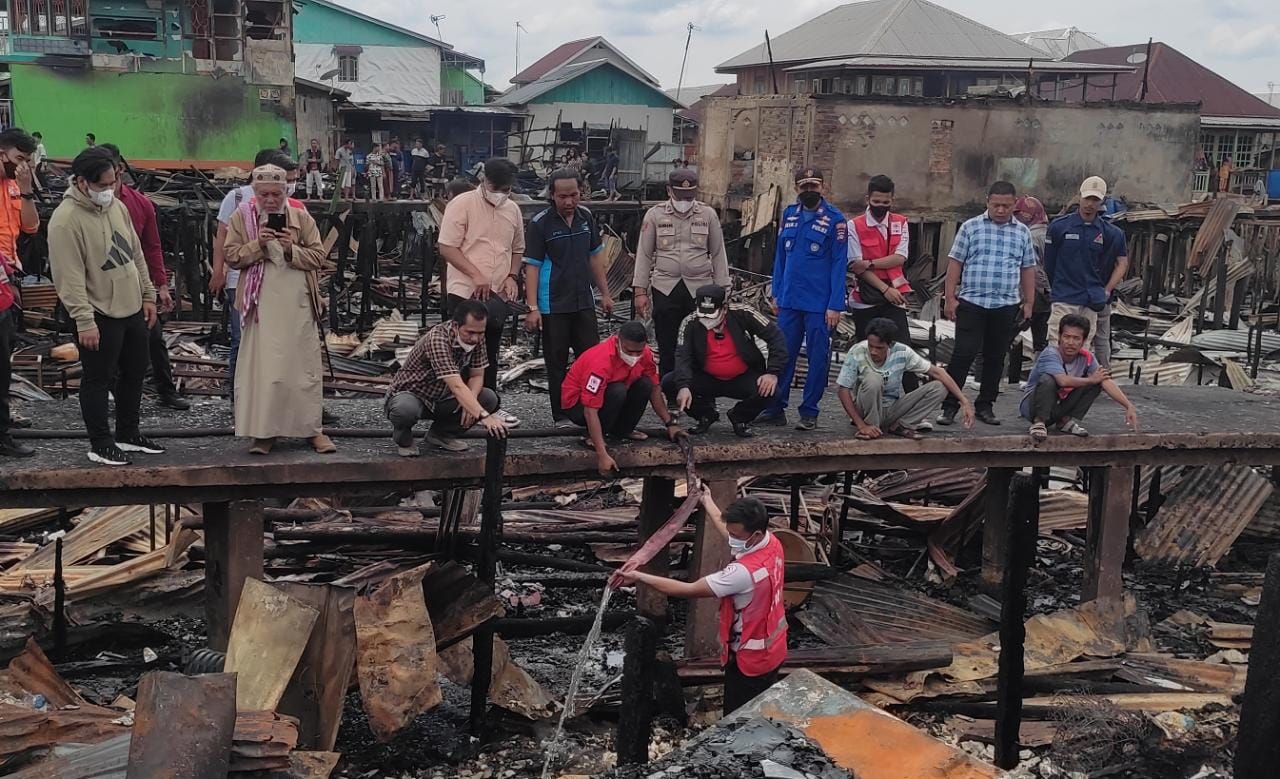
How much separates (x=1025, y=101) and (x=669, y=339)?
20.2 metres

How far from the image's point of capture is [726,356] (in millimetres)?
7531

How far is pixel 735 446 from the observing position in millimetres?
7516

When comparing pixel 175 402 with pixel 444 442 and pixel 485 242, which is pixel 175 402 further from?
pixel 485 242

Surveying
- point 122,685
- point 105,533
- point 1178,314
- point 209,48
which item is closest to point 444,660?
point 122,685

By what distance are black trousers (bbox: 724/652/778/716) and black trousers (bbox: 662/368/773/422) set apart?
2.09m

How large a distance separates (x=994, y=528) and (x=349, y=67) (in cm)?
4104

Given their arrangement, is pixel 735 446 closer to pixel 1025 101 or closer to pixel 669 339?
pixel 669 339

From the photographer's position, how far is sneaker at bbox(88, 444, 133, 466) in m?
6.38

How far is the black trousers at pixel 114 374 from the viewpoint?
20.9ft

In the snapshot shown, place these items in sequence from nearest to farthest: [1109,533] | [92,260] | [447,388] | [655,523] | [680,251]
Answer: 1. [92,260]
2. [447,388]
3. [680,251]
4. [655,523]
5. [1109,533]

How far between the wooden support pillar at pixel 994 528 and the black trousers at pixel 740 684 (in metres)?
3.92

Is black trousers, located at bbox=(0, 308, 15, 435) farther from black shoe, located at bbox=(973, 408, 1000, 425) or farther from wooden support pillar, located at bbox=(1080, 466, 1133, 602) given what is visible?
wooden support pillar, located at bbox=(1080, 466, 1133, 602)

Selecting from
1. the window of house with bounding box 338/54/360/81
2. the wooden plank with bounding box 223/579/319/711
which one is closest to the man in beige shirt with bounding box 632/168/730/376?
the wooden plank with bounding box 223/579/319/711

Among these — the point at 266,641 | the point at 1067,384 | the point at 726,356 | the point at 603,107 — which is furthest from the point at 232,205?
the point at 603,107
